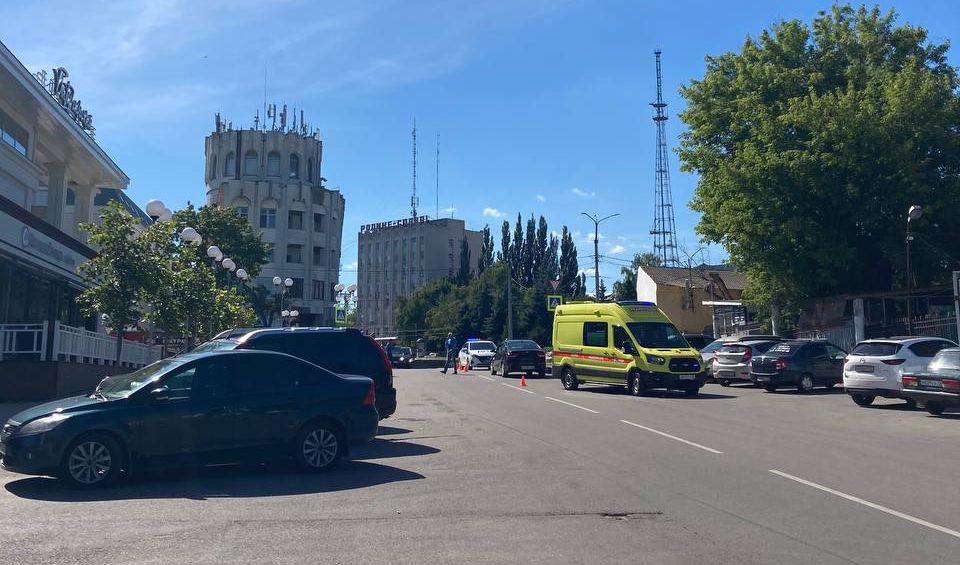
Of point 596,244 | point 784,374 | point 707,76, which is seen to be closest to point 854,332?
point 784,374

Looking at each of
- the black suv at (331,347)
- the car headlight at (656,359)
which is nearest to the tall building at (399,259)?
the car headlight at (656,359)

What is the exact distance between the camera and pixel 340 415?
10.9 metres

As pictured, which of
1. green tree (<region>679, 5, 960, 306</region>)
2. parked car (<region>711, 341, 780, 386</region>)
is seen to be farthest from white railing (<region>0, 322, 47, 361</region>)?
green tree (<region>679, 5, 960, 306</region>)

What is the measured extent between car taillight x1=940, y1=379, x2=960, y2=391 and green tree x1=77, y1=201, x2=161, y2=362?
18308 mm

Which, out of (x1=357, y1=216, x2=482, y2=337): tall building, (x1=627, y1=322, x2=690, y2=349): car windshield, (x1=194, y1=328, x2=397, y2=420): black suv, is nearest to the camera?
(x1=194, y1=328, x2=397, y2=420): black suv

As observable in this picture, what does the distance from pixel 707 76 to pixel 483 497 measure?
32916 mm

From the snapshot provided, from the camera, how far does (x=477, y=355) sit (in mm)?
47875

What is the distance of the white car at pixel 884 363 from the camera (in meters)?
20.1

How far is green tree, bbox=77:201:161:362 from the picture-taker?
20.5 meters

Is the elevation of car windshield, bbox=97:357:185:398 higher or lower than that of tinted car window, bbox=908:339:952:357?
lower

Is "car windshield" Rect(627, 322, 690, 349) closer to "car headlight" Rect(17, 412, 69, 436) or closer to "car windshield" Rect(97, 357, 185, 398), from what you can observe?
"car windshield" Rect(97, 357, 185, 398)

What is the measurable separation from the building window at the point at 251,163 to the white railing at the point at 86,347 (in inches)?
1985

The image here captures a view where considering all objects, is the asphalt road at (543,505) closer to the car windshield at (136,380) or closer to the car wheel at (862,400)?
the car windshield at (136,380)

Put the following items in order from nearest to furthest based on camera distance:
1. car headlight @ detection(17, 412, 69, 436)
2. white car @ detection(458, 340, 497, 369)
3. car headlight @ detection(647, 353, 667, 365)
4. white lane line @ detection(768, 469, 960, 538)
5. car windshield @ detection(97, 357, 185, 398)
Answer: white lane line @ detection(768, 469, 960, 538), car headlight @ detection(17, 412, 69, 436), car windshield @ detection(97, 357, 185, 398), car headlight @ detection(647, 353, 667, 365), white car @ detection(458, 340, 497, 369)
